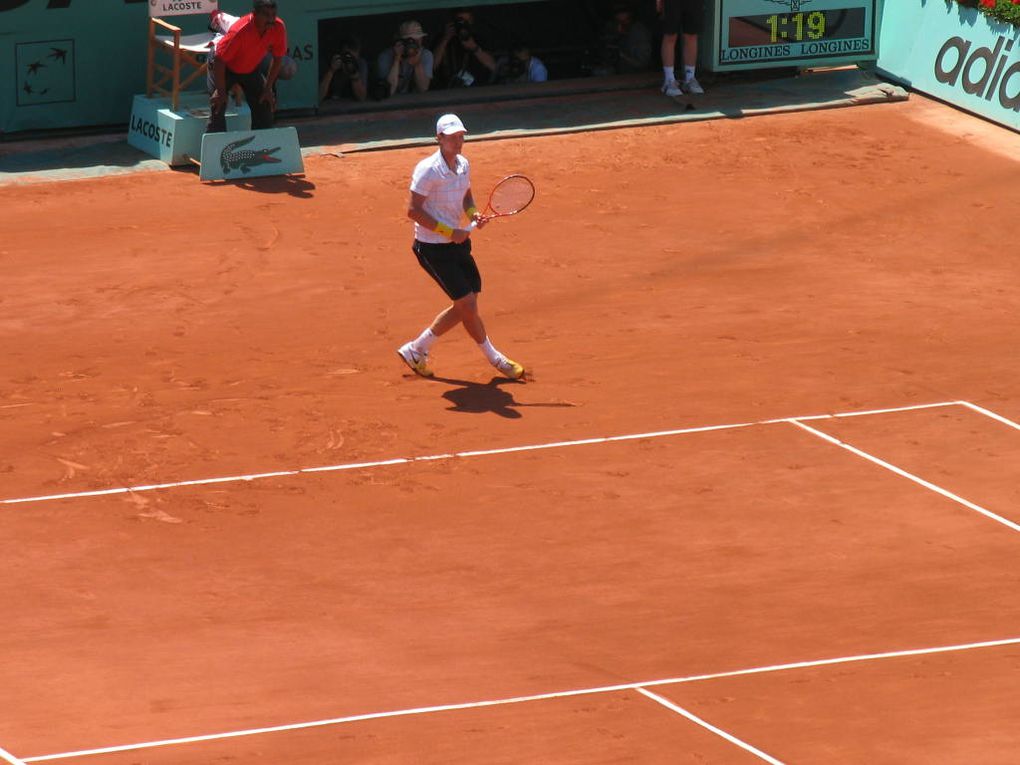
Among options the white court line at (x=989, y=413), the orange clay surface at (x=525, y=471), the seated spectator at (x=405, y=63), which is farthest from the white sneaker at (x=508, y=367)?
the seated spectator at (x=405, y=63)

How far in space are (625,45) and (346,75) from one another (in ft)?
12.3

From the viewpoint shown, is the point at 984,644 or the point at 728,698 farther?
the point at 984,644

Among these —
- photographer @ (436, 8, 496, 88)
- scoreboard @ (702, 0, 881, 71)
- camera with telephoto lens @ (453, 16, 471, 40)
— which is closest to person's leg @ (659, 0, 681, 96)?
scoreboard @ (702, 0, 881, 71)

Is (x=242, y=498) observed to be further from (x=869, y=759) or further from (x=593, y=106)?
(x=593, y=106)

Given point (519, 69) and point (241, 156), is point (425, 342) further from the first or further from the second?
point (519, 69)

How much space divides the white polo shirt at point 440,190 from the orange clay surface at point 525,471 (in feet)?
4.32

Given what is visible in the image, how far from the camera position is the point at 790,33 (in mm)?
22688

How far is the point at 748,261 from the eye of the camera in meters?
17.2

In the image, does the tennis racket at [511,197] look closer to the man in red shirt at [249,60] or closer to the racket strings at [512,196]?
the racket strings at [512,196]

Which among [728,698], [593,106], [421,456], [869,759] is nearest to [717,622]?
[728,698]

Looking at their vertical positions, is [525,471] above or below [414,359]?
below

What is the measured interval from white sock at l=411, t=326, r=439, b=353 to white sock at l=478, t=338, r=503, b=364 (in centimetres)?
38

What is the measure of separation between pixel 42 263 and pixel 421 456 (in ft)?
17.9

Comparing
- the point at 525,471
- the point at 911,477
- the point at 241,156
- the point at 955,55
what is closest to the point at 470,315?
the point at 525,471
